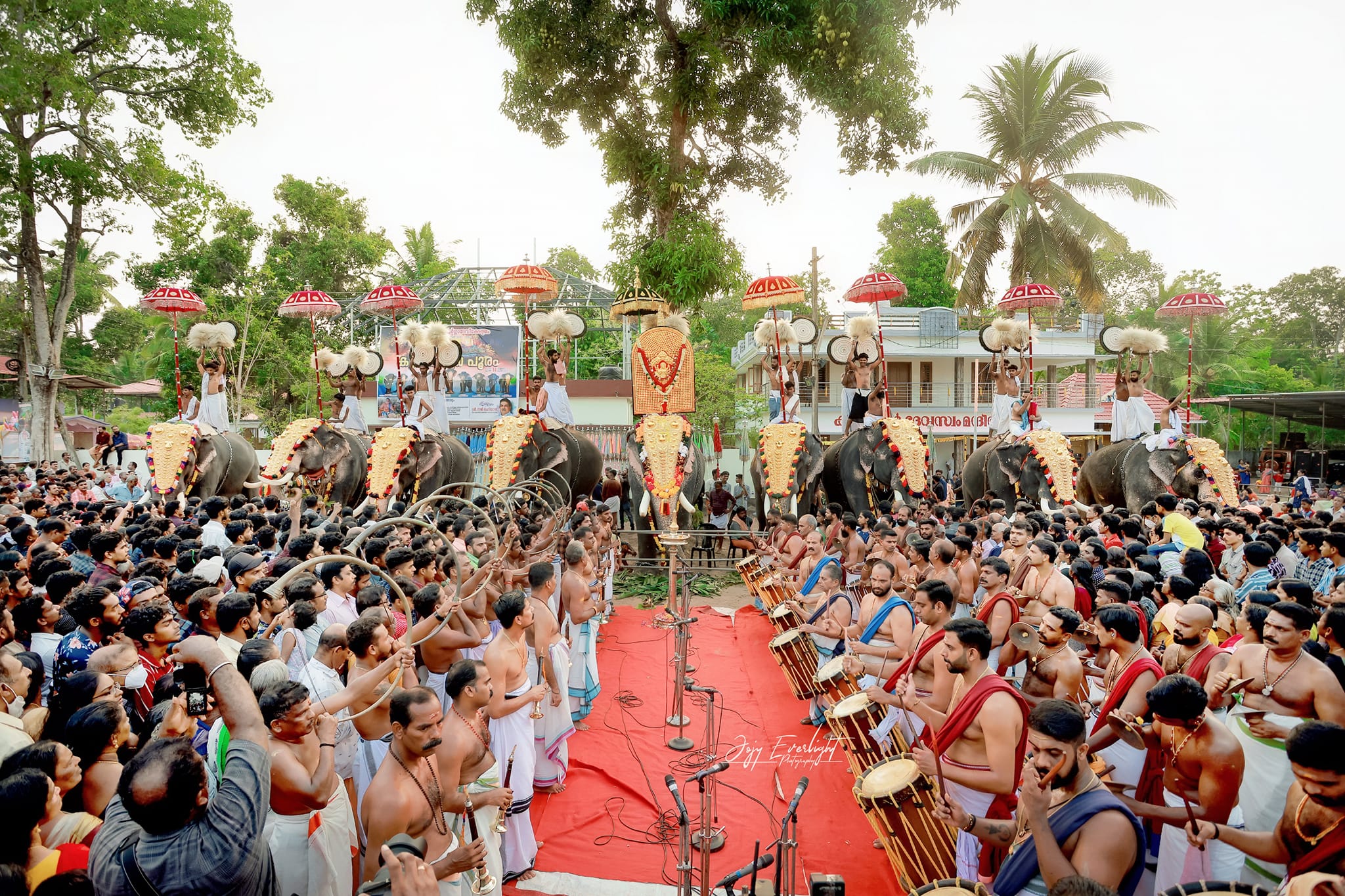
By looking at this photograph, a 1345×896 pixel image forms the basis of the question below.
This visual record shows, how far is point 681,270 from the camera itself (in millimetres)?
13367

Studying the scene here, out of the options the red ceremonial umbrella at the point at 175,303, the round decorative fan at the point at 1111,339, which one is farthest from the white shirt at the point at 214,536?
the round decorative fan at the point at 1111,339

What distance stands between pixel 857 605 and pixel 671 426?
4.87 m

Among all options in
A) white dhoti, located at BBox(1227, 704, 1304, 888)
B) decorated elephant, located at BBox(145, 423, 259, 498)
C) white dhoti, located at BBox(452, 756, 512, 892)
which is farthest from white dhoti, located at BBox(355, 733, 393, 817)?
decorated elephant, located at BBox(145, 423, 259, 498)

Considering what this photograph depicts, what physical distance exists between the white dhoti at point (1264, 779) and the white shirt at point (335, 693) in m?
3.76

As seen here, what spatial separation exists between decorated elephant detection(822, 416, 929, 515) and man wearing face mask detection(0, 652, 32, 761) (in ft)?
31.8

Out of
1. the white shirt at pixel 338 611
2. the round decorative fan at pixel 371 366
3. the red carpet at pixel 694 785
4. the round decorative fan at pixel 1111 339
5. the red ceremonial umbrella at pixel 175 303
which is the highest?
the red ceremonial umbrella at pixel 175 303

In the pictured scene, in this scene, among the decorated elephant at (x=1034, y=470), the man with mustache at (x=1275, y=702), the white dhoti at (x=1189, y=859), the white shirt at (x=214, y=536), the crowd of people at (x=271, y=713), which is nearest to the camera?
the crowd of people at (x=271, y=713)

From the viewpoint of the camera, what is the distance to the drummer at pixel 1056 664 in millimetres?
4098

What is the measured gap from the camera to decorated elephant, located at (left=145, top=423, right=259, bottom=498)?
425 inches

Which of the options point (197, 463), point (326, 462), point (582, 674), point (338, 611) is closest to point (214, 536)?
point (338, 611)

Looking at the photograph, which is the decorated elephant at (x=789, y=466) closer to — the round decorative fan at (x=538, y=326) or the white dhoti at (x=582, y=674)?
the round decorative fan at (x=538, y=326)

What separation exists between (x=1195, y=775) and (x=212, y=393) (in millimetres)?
12802

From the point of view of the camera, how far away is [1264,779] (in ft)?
10.5

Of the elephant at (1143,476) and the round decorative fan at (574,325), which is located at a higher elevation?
the round decorative fan at (574,325)
